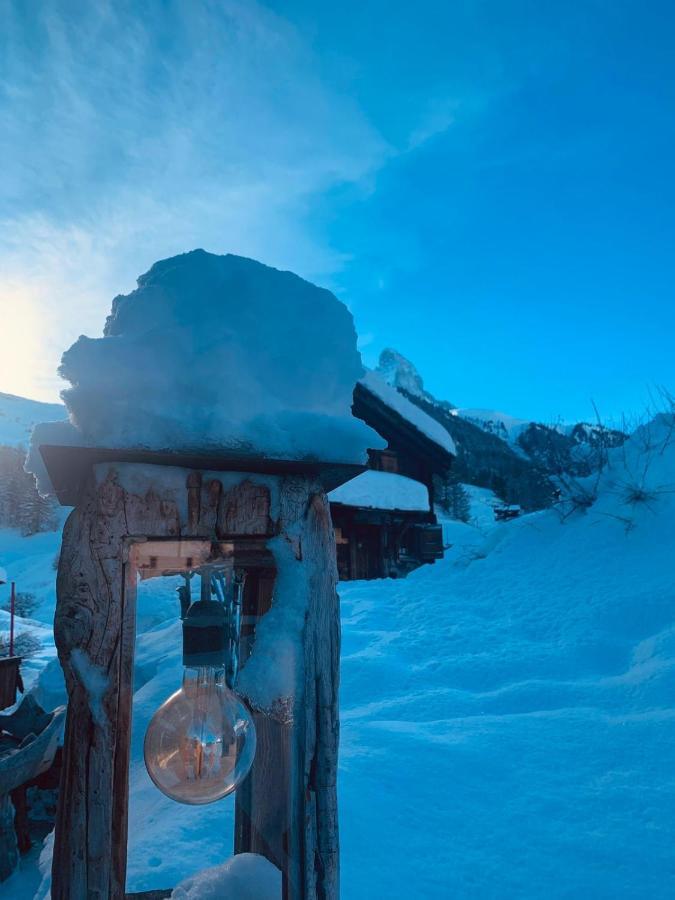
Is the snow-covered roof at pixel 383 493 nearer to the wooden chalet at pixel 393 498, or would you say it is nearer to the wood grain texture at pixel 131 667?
the wooden chalet at pixel 393 498

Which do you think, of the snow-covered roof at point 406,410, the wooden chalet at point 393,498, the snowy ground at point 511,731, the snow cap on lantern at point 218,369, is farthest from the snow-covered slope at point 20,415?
the snow cap on lantern at point 218,369

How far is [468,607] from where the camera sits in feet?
Answer: 28.1

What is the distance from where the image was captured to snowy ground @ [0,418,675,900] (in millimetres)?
3014

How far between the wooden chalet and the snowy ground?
1.57 meters

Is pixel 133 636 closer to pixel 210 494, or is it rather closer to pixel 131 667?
pixel 131 667

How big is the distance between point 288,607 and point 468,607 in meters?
7.71

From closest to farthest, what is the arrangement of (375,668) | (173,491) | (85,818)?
1. (85,818)
2. (173,491)
3. (375,668)

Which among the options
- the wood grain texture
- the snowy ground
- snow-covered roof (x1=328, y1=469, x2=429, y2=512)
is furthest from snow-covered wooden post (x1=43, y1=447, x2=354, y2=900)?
snow-covered roof (x1=328, y1=469, x2=429, y2=512)

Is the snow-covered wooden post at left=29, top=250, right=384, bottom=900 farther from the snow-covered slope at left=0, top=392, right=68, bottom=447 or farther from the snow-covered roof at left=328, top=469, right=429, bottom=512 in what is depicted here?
the snow-covered slope at left=0, top=392, right=68, bottom=447

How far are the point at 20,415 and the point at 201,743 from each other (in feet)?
335

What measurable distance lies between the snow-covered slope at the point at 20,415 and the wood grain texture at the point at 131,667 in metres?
75.9

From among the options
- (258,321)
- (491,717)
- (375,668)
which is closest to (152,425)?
(258,321)

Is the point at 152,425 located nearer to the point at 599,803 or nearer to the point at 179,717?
the point at 179,717

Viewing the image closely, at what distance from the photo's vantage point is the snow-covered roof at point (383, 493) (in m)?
9.92
